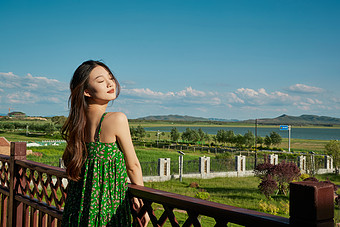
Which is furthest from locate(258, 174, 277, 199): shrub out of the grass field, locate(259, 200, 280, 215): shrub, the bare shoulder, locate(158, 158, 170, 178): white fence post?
the bare shoulder

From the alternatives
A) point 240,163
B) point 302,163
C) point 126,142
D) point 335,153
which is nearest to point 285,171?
point 240,163

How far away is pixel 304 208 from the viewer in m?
0.95

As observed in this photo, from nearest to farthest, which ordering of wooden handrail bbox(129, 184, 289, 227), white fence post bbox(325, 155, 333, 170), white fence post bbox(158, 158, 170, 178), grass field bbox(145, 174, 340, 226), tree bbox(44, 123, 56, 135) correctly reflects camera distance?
wooden handrail bbox(129, 184, 289, 227), grass field bbox(145, 174, 340, 226), white fence post bbox(158, 158, 170, 178), white fence post bbox(325, 155, 333, 170), tree bbox(44, 123, 56, 135)

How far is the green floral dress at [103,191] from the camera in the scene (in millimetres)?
1589

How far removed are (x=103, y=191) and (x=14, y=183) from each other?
1.68 m

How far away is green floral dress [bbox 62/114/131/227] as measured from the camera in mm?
1589

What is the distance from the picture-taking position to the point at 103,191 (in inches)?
62.6

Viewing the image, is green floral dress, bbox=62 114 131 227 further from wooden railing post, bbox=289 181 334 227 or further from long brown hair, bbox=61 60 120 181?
wooden railing post, bbox=289 181 334 227

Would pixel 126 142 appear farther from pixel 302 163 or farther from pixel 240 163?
pixel 302 163

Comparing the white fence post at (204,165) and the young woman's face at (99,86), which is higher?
the young woman's face at (99,86)

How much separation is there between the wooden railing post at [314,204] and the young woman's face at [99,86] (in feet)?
3.67

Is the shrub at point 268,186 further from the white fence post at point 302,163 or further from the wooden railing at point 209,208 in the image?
the wooden railing at point 209,208

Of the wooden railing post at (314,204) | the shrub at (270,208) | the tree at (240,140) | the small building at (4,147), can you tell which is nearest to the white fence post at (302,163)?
the shrub at (270,208)

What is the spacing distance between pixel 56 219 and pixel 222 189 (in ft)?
40.6
